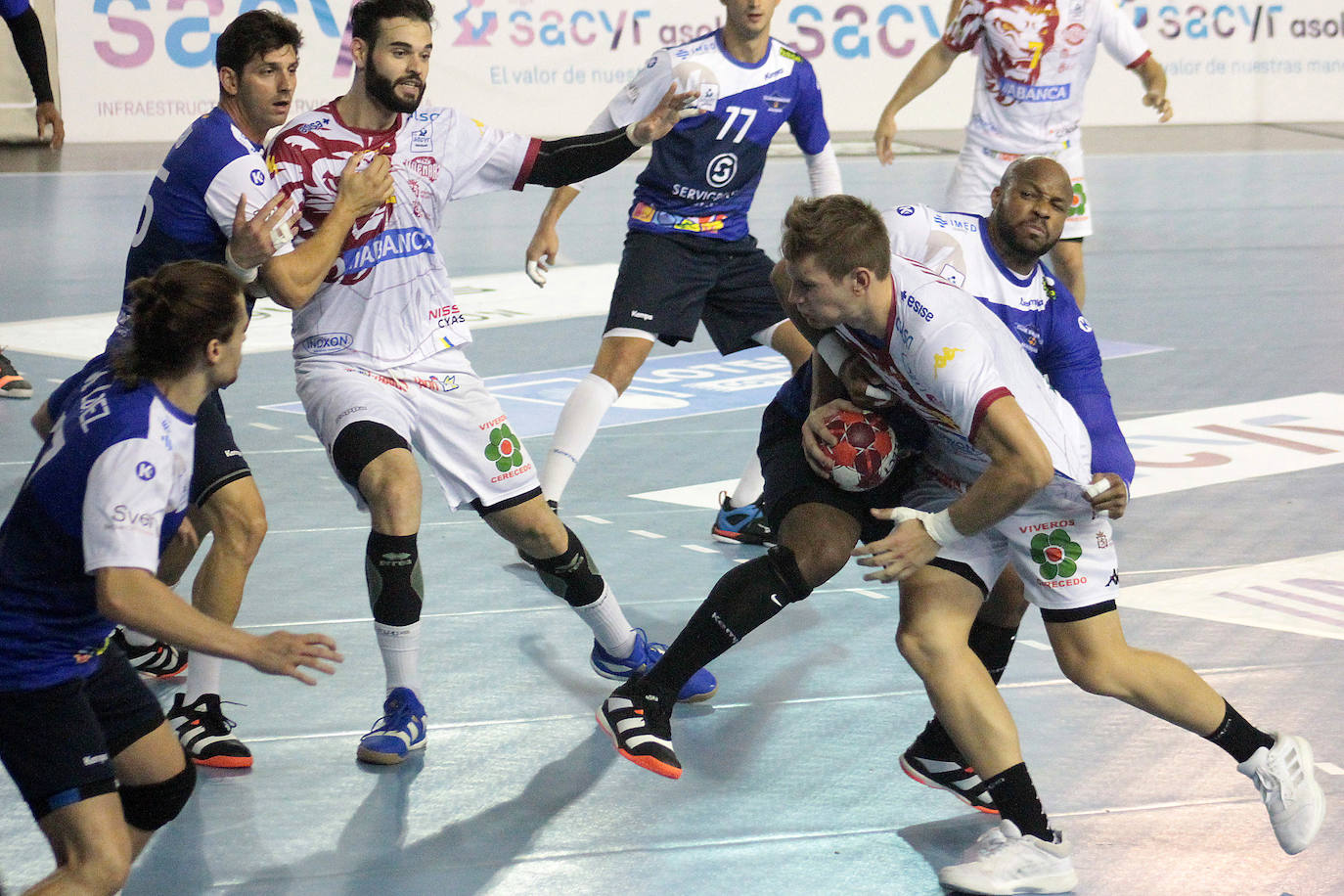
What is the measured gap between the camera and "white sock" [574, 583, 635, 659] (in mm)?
4168

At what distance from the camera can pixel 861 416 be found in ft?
11.7

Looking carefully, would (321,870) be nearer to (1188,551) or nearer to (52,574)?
(52,574)

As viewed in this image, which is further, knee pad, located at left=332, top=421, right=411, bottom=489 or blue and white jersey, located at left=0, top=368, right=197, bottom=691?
knee pad, located at left=332, top=421, right=411, bottom=489

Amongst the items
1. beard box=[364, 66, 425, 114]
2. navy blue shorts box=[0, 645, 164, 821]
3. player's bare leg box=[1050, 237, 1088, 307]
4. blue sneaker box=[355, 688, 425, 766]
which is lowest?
blue sneaker box=[355, 688, 425, 766]

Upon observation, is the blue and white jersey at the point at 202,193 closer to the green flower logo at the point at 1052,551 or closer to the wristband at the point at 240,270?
the wristband at the point at 240,270

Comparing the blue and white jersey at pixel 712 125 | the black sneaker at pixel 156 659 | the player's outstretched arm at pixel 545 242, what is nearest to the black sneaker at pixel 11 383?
the player's outstretched arm at pixel 545 242

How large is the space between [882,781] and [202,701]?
64.4 inches

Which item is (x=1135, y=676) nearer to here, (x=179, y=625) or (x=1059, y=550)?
(x=1059, y=550)

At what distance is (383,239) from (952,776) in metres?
1.92

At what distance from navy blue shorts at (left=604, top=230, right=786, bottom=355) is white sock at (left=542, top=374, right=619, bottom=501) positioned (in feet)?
0.86

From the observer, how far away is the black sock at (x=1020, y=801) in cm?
323

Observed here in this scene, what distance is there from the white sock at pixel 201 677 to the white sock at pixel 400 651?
1.34 feet

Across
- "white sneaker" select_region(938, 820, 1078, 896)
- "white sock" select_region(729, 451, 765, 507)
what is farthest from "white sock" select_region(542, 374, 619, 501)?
"white sneaker" select_region(938, 820, 1078, 896)

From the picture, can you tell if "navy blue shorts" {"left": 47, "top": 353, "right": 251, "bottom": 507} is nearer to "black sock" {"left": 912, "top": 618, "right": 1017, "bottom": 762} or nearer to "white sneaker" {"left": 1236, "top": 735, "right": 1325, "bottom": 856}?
"black sock" {"left": 912, "top": 618, "right": 1017, "bottom": 762}
